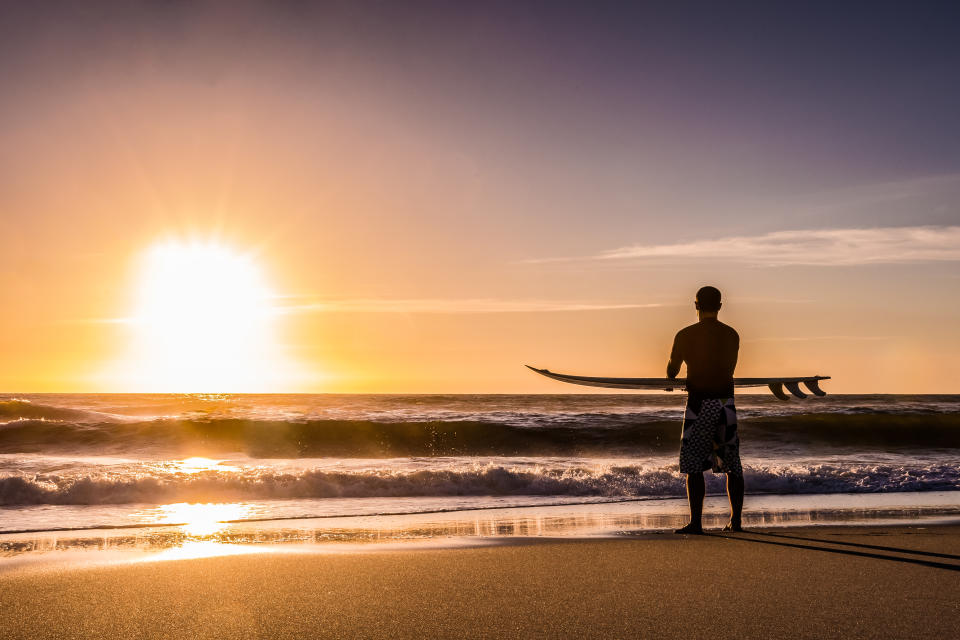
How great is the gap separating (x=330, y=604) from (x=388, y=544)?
230 cm

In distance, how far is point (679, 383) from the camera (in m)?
6.97

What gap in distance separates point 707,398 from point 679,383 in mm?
643

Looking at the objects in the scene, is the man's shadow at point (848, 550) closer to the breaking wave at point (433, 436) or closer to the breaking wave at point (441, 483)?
the breaking wave at point (441, 483)

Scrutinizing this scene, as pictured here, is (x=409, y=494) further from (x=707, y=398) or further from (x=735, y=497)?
(x=707, y=398)

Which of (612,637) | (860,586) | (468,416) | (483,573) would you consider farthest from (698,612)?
(468,416)

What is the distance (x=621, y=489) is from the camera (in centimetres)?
1108

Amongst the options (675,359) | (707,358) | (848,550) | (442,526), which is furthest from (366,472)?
Answer: (848,550)

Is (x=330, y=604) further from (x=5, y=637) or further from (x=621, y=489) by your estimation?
(x=621, y=489)

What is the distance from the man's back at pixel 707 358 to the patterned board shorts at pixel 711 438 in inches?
4.4

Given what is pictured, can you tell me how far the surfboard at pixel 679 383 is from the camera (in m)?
7.46

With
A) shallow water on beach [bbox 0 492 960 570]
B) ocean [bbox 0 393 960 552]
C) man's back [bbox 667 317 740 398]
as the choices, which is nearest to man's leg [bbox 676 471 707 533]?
shallow water on beach [bbox 0 492 960 570]

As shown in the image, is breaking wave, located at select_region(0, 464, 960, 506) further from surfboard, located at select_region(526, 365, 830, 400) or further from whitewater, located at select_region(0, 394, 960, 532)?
surfboard, located at select_region(526, 365, 830, 400)

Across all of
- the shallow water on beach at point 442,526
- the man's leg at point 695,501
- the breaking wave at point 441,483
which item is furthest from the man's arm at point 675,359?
the breaking wave at point 441,483

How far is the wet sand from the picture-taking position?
342 cm
